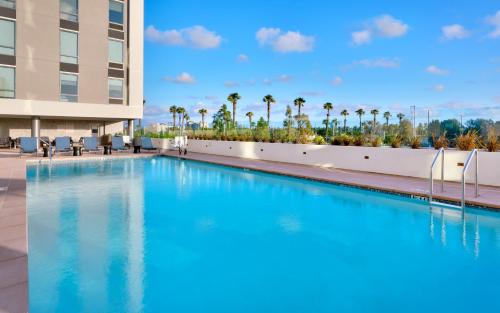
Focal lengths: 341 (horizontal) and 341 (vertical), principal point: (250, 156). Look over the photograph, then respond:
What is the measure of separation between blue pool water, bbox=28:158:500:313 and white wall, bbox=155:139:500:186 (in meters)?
→ 2.26

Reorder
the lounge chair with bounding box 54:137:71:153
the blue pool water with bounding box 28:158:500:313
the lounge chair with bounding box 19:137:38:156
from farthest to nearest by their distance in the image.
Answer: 1. the lounge chair with bounding box 54:137:71:153
2. the lounge chair with bounding box 19:137:38:156
3. the blue pool water with bounding box 28:158:500:313

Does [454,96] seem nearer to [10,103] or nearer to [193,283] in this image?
[193,283]

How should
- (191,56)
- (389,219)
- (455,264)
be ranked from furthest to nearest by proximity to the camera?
(191,56), (389,219), (455,264)

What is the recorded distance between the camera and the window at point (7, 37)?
18.0 metres

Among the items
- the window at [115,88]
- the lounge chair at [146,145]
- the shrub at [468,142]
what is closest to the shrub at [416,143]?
the shrub at [468,142]

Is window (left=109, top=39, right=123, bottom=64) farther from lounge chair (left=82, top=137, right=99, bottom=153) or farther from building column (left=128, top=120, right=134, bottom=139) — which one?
lounge chair (left=82, top=137, right=99, bottom=153)

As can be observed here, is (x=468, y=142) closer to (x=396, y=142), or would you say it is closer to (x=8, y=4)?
(x=396, y=142)

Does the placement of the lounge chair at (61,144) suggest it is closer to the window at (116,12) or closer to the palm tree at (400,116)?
the window at (116,12)

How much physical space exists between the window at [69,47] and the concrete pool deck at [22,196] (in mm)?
8442

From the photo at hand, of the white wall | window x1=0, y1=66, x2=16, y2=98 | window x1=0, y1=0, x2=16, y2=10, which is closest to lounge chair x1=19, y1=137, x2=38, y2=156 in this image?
window x1=0, y1=66, x2=16, y2=98

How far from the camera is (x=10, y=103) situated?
58.6 ft

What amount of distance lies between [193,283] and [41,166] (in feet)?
38.8


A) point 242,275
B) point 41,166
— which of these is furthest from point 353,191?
point 41,166

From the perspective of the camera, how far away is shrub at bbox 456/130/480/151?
8891 mm
